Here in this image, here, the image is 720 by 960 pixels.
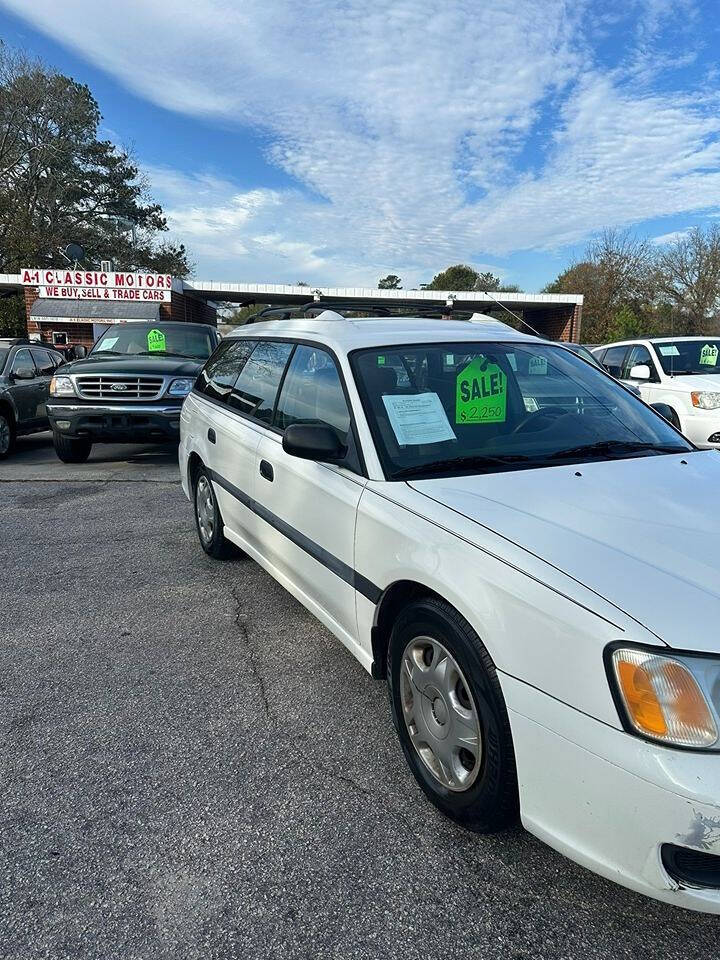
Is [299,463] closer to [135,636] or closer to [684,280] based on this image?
[135,636]

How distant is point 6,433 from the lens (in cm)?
930

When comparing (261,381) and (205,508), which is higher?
(261,381)

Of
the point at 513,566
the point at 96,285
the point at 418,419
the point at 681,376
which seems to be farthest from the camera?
the point at 96,285

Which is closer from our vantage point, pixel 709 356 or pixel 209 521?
pixel 209 521

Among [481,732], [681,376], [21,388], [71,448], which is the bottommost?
[71,448]

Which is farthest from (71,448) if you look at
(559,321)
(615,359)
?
(559,321)

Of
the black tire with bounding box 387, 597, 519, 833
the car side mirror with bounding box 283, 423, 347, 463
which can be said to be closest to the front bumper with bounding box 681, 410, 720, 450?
the car side mirror with bounding box 283, 423, 347, 463

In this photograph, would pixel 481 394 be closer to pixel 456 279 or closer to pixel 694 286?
pixel 694 286

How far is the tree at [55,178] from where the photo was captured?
1388 inches

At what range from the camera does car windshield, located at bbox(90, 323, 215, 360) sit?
30.3 feet

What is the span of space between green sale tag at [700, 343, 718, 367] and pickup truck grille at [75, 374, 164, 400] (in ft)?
22.7

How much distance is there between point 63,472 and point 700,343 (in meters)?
8.37

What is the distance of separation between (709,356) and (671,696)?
8.20 m

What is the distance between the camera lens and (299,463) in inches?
123
